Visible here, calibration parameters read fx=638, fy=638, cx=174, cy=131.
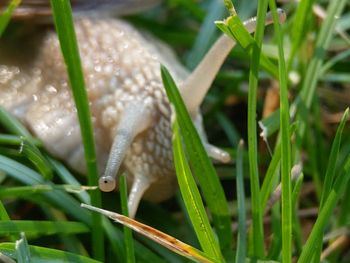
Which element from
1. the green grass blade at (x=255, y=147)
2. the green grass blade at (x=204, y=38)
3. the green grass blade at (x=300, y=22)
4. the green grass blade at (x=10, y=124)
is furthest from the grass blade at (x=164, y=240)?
the green grass blade at (x=204, y=38)

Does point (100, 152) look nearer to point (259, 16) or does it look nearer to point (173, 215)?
point (173, 215)

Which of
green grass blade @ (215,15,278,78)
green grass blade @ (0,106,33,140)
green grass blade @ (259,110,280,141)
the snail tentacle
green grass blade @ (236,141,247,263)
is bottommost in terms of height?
green grass blade @ (236,141,247,263)

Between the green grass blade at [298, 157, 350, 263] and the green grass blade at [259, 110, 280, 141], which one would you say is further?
the green grass blade at [259, 110, 280, 141]

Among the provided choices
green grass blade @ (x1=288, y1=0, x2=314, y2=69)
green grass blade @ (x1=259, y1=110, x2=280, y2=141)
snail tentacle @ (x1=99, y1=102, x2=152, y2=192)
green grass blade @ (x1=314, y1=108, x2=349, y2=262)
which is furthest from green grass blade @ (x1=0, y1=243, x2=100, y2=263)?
green grass blade @ (x1=288, y1=0, x2=314, y2=69)

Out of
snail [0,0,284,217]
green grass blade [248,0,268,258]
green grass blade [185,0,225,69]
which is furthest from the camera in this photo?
green grass blade [185,0,225,69]

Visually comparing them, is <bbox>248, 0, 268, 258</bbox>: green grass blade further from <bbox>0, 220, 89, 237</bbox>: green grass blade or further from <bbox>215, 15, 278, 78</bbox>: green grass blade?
<bbox>0, 220, 89, 237</bbox>: green grass blade

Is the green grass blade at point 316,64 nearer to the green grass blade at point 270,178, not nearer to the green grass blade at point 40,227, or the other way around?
the green grass blade at point 270,178
